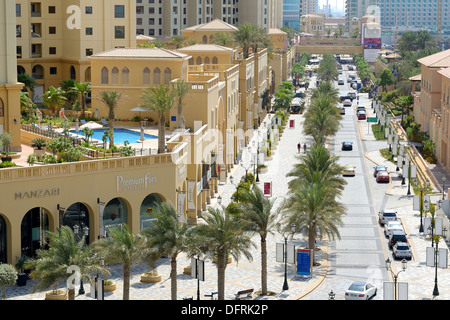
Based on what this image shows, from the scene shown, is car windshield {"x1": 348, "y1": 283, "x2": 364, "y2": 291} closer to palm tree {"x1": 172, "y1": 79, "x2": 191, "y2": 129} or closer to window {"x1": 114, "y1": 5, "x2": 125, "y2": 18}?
palm tree {"x1": 172, "y1": 79, "x2": 191, "y2": 129}

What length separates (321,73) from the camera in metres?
176

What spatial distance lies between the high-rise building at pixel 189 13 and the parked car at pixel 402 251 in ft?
370

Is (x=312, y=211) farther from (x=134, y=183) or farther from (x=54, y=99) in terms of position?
(x=54, y=99)

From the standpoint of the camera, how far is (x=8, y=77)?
178 ft

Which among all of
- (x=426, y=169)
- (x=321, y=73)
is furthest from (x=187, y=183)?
(x=321, y=73)

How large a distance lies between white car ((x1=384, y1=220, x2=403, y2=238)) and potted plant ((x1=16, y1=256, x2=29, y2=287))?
77.0 ft

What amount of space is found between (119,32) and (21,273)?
56.6 metres

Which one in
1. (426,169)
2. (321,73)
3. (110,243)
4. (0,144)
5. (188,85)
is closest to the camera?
(110,243)

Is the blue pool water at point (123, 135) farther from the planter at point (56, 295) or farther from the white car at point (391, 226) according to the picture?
the planter at point (56, 295)

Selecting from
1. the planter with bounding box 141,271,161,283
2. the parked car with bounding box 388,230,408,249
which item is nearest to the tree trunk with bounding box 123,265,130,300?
the planter with bounding box 141,271,161,283

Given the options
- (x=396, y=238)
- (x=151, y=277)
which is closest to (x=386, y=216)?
(x=396, y=238)

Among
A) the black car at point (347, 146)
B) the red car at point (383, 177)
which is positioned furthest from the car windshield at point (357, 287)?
the black car at point (347, 146)

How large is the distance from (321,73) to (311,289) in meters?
135

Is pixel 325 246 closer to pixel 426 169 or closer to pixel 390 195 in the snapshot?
pixel 390 195
